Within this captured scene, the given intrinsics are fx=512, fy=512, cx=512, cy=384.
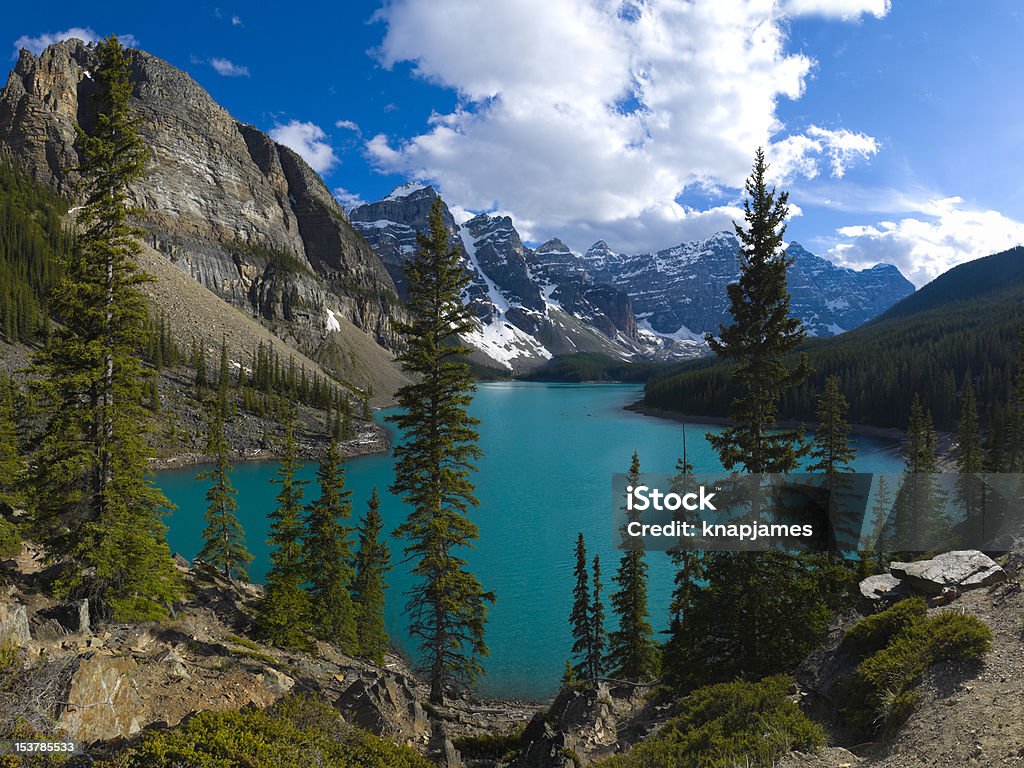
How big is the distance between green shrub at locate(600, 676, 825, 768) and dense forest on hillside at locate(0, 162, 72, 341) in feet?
292

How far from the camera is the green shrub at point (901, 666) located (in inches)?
347

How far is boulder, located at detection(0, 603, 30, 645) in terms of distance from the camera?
9148 mm

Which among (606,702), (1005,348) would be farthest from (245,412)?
(1005,348)

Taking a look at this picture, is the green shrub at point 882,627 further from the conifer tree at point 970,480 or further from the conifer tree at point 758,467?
the conifer tree at point 970,480

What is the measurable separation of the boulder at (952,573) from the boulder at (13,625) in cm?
1944

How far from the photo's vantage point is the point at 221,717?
7.18 m

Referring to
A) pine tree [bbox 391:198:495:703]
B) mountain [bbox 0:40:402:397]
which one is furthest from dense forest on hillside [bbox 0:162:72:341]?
pine tree [bbox 391:198:495:703]

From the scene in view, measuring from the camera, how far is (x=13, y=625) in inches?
379

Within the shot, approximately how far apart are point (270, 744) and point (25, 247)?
143432mm

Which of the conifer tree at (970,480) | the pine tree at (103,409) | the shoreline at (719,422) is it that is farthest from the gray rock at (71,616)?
the shoreline at (719,422)

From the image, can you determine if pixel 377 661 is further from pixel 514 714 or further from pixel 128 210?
pixel 128 210

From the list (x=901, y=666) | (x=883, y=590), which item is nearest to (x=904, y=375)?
(x=883, y=590)

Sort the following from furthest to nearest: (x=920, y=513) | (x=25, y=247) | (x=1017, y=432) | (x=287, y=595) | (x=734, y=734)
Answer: (x=25, y=247) < (x=1017, y=432) < (x=920, y=513) < (x=287, y=595) < (x=734, y=734)

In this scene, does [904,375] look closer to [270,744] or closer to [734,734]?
[734,734]
